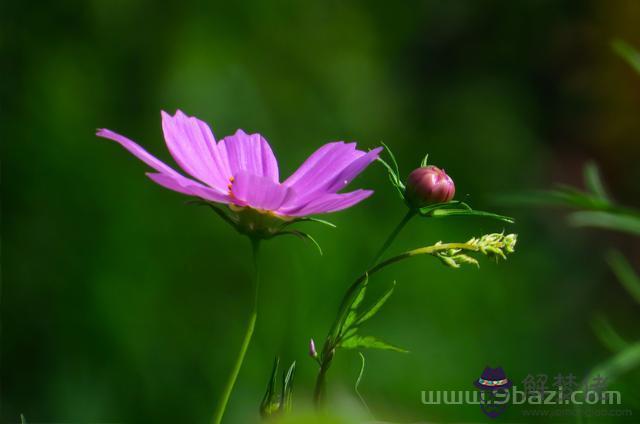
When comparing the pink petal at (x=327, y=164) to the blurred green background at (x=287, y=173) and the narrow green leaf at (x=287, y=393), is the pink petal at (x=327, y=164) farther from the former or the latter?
the blurred green background at (x=287, y=173)

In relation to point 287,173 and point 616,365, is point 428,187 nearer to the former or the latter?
point 616,365

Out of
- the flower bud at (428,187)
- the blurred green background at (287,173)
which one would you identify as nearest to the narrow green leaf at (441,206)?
the flower bud at (428,187)

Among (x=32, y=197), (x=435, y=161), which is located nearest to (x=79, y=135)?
(x=32, y=197)

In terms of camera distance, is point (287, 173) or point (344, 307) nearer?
point (344, 307)

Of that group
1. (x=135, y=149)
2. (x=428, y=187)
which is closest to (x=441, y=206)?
(x=428, y=187)

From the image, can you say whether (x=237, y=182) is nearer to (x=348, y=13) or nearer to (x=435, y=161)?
(x=435, y=161)

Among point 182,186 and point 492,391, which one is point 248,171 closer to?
point 182,186

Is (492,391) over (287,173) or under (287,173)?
under
